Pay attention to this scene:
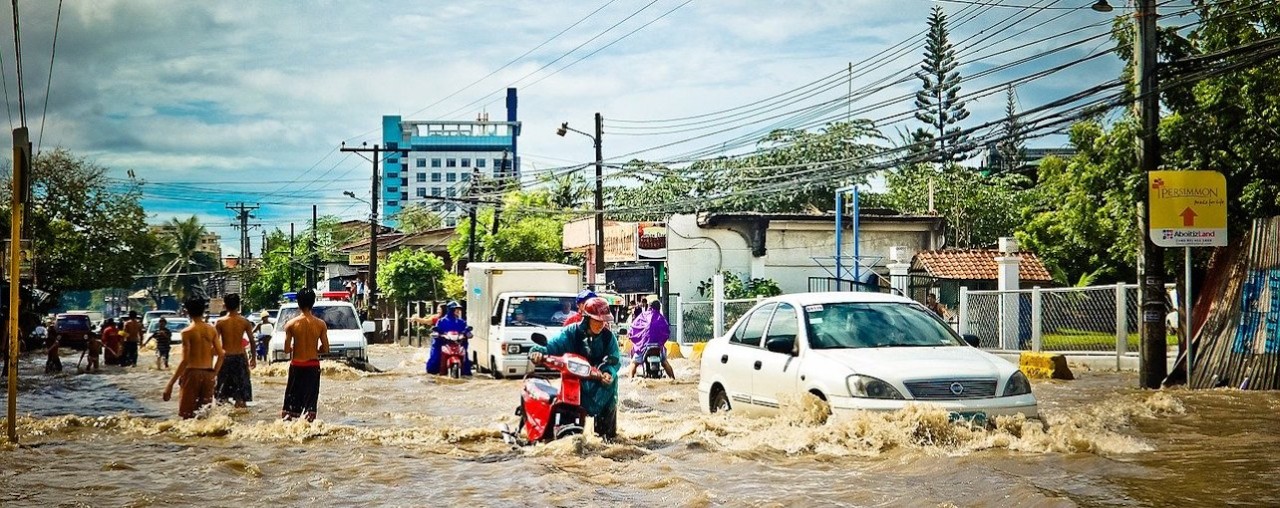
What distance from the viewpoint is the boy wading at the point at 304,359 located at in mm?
12930

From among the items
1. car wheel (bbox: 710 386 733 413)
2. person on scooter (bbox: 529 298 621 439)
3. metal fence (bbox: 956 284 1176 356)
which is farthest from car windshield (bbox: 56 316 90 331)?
person on scooter (bbox: 529 298 621 439)

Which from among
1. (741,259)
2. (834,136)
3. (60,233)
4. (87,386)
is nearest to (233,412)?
(87,386)

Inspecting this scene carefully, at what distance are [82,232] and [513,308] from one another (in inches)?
1462

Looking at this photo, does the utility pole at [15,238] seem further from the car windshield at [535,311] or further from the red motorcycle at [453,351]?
the red motorcycle at [453,351]

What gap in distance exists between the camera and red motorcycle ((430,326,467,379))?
23.4 metres

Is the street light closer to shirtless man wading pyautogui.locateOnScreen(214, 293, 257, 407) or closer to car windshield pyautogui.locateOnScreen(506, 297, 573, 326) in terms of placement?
car windshield pyautogui.locateOnScreen(506, 297, 573, 326)

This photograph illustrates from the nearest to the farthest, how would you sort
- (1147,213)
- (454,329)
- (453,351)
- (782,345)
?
(782,345) → (1147,213) → (453,351) → (454,329)

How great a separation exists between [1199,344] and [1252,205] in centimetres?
473

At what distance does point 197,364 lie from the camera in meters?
13.4

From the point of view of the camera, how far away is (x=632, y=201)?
220 feet

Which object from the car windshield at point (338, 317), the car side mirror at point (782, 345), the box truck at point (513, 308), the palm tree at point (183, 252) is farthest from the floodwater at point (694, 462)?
the palm tree at point (183, 252)

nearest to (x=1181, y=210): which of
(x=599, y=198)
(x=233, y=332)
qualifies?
(x=233, y=332)

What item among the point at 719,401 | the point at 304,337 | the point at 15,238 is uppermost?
the point at 15,238

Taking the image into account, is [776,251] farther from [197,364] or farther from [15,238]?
[15,238]
